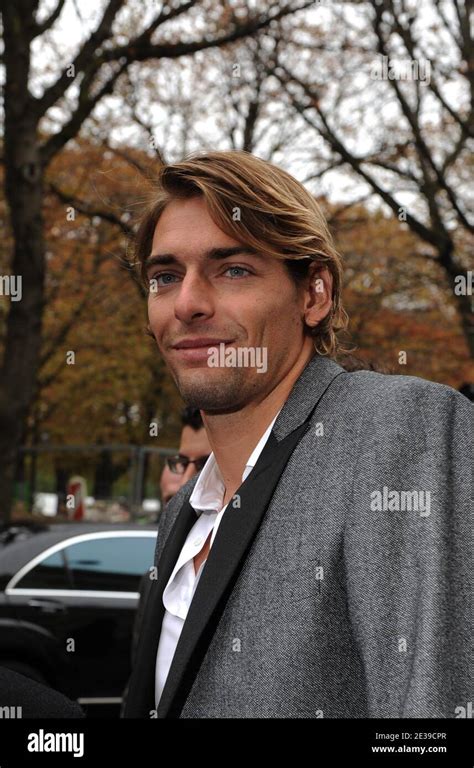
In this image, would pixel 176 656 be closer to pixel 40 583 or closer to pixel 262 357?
pixel 262 357

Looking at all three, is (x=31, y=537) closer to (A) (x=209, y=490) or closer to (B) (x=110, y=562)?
(B) (x=110, y=562)

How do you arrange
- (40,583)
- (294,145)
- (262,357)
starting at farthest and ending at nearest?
(294,145) < (40,583) < (262,357)

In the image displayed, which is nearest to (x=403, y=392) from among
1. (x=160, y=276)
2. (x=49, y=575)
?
(x=160, y=276)

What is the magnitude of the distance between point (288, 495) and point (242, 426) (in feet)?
0.93

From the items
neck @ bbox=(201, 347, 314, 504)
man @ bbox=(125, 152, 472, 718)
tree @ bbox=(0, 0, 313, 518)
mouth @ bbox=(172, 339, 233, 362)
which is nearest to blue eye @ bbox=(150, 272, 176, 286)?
man @ bbox=(125, 152, 472, 718)

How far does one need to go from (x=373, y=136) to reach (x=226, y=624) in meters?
13.2

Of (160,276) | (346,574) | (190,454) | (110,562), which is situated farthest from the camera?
(110,562)

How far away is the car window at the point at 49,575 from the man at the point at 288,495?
5637 millimetres

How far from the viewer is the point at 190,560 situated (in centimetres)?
204

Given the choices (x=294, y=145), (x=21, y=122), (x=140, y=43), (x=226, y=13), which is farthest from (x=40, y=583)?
(x=294, y=145)

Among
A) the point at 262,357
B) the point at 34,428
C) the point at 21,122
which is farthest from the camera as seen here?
the point at 34,428

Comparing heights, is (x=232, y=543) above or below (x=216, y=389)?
below

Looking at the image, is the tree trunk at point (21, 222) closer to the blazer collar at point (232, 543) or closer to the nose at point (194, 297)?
the nose at point (194, 297)

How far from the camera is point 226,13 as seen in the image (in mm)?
11867
